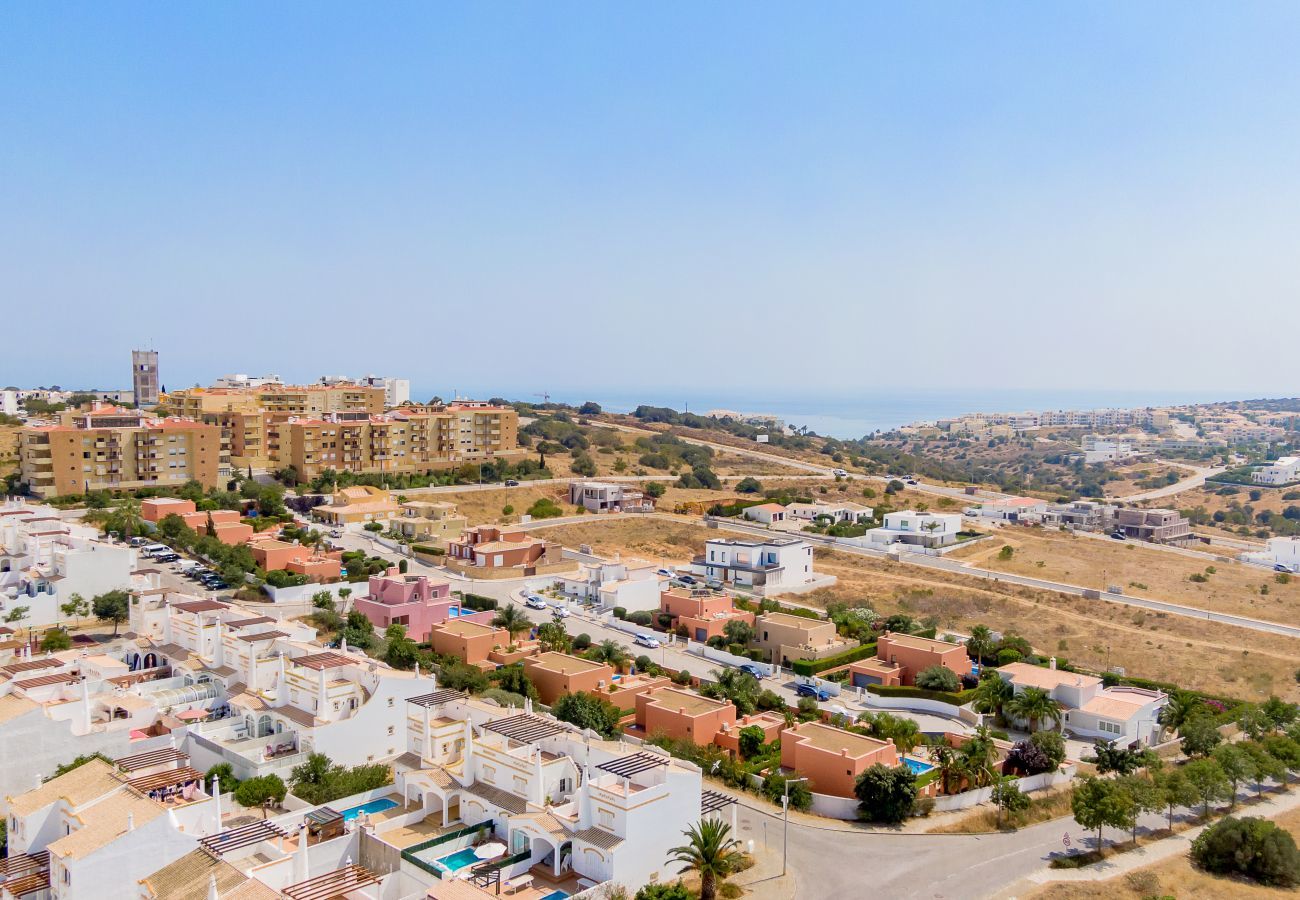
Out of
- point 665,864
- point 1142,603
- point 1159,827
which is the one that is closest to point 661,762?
point 665,864

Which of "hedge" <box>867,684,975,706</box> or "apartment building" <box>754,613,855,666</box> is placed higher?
"apartment building" <box>754,613,855,666</box>

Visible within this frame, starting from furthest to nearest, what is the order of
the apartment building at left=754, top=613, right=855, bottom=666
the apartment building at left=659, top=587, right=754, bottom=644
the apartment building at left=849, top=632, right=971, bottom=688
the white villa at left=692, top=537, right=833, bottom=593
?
the white villa at left=692, top=537, right=833, bottom=593 < the apartment building at left=659, top=587, right=754, bottom=644 < the apartment building at left=754, top=613, right=855, bottom=666 < the apartment building at left=849, top=632, right=971, bottom=688

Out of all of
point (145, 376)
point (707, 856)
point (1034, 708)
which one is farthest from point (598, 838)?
point (145, 376)

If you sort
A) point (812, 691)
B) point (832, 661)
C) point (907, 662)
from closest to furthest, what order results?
point (812, 691) < point (907, 662) < point (832, 661)

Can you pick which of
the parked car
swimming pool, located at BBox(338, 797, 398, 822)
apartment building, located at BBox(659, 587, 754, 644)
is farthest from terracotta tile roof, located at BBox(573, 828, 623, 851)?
apartment building, located at BBox(659, 587, 754, 644)

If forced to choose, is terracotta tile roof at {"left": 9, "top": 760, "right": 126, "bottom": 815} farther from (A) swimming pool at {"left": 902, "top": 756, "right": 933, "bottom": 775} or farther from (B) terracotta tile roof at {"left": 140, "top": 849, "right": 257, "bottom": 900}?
(A) swimming pool at {"left": 902, "top": 756, "right": 933, "bottom": 775}

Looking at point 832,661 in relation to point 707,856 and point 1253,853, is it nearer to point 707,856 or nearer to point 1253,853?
point 1253,853

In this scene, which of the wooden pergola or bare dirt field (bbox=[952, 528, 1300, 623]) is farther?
bare dirt field (bbox=[952, 528, 1300, 623])
